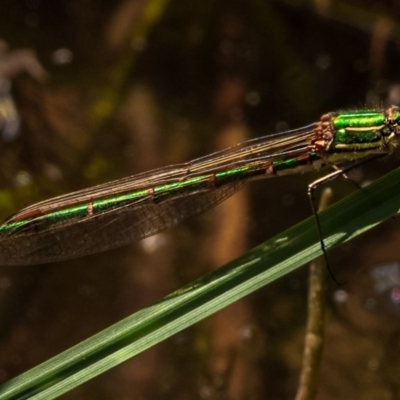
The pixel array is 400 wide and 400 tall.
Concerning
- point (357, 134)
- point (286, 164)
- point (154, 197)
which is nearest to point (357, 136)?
point (357, 134)

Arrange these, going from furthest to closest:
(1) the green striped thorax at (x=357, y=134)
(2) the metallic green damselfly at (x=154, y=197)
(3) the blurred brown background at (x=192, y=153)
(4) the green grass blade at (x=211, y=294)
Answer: (3) the blurred brown background at (x=192, y=153), (2) the metallic green damselfly at (x=154, y=197), (1) the green striped thorax at (x=357, y=134), (4) the green grass blade at (x=211, y=294)

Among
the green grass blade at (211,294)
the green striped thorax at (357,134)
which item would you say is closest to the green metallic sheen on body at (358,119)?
the green striped thorax at (357,134)

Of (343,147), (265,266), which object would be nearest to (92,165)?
(343,147)

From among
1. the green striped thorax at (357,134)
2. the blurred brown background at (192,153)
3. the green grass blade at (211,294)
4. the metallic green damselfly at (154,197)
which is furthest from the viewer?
the blurred brown background at (192,153)

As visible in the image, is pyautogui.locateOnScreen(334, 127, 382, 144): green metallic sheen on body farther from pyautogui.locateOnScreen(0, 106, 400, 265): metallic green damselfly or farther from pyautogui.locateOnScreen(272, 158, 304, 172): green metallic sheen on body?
pyautogui.locateOnScreen(272, 158, 304, 172): green metallic sheen on body

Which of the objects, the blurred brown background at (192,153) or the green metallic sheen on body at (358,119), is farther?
the blurred brown background at (192,153)

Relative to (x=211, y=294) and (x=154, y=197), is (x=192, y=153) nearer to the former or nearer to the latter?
(x=154, y=197)

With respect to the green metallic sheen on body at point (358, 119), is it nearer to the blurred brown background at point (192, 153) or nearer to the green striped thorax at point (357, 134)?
the green striped thorax at point (357, 134)
